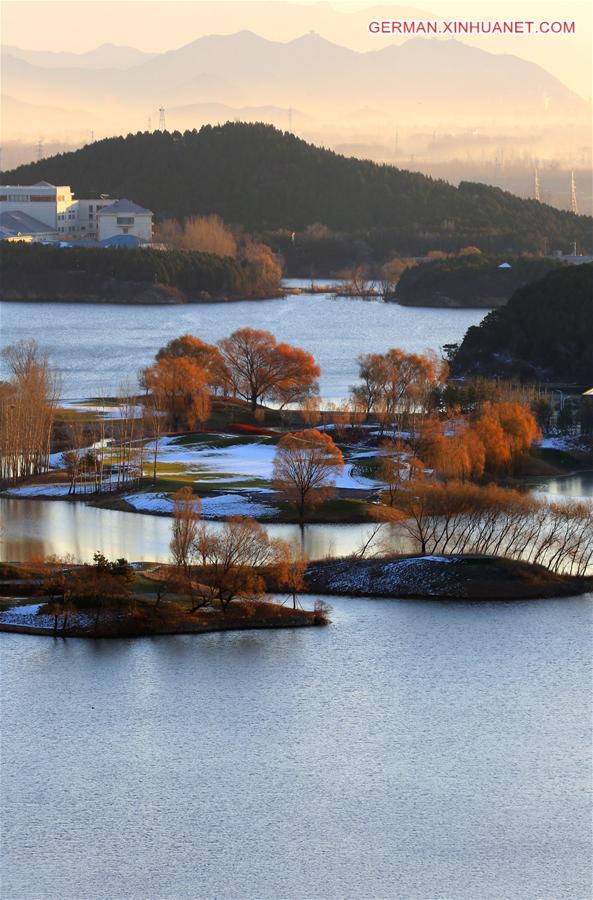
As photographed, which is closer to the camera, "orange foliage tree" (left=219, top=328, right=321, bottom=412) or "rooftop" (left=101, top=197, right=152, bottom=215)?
"orange foliage tree" (left=219, top=328, right=321, bottom=412)

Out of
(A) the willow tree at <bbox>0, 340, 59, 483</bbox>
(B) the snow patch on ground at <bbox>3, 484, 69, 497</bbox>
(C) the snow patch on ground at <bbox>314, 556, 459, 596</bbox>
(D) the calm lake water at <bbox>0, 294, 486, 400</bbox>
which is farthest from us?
(D) the calm lake water at <bbox>0, 294, 486, 400</bbox>

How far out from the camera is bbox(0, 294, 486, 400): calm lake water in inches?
2104

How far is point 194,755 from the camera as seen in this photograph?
A: 1953 centimetres

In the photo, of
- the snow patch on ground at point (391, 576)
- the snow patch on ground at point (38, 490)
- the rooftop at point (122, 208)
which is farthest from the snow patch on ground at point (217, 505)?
the rooftop at point (122, 208)

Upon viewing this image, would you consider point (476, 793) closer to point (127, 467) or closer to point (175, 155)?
point (127, 467)

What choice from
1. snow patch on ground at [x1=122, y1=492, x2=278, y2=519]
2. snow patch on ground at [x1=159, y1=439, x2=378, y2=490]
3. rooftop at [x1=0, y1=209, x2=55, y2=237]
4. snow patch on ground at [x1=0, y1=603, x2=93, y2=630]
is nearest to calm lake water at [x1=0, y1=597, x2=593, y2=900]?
snow patch on ground at [x1=0, y1=603, x2=93, y2=630]

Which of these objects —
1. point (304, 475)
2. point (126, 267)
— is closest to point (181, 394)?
point (304, 475)

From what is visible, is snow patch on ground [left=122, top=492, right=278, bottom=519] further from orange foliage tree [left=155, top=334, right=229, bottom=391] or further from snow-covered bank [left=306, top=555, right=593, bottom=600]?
orange foliage tree [left=155, top=334, right=229, bottom=391]

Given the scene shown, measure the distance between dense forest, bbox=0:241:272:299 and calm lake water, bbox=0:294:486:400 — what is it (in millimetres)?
2803

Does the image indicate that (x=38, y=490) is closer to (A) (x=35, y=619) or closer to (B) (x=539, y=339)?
(A) (x=35, y=619)

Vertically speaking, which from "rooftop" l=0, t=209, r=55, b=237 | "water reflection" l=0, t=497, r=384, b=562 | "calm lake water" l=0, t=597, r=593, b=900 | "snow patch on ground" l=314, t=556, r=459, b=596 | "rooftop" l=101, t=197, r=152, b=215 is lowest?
"calm lake water" l=0, t=597, r=593, b=900

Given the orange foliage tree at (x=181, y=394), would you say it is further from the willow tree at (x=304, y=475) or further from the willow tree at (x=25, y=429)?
the willow tree at (x=304, y=475)

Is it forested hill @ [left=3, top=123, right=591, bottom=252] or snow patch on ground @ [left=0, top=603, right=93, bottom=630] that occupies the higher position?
forested hill @ [left=3, top=123, right=591, bottom=252]

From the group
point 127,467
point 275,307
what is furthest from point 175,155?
point 127,467
